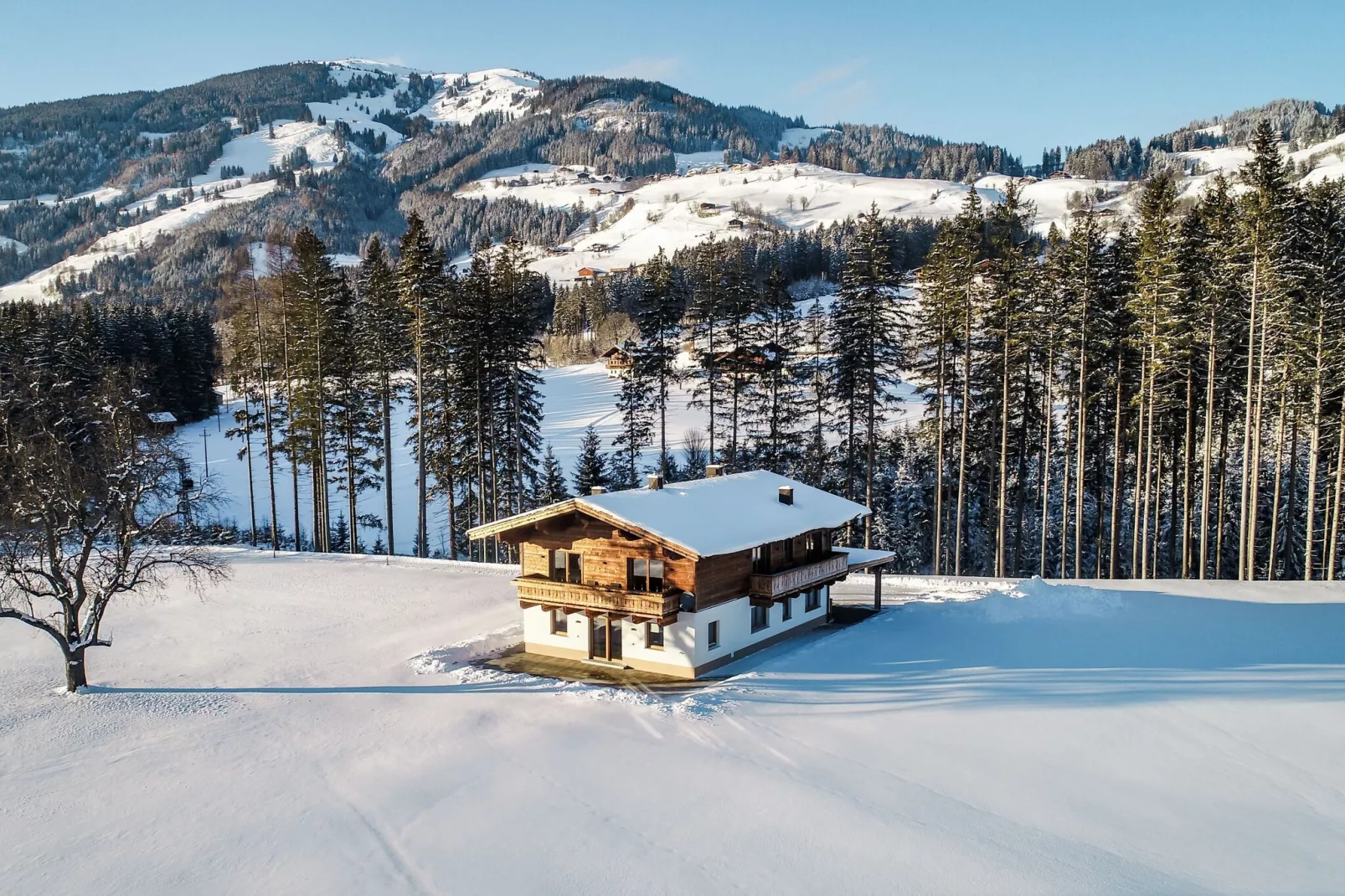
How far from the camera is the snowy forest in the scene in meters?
28.5

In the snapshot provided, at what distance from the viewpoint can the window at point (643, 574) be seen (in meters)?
21.8

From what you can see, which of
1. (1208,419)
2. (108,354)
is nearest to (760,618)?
(1208,419)

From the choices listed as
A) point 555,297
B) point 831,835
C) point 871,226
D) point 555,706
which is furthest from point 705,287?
point 555,297

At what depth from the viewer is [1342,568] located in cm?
3747

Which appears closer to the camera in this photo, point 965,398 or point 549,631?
point 549,631

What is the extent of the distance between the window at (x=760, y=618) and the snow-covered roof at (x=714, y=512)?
8.41ft

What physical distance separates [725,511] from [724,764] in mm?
8706

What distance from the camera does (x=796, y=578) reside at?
24.2 m

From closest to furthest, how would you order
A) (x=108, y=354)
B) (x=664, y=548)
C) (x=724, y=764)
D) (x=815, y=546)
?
(x=724, y=764) → (x=664, y=548) → (x=815, y=546) → (x=108, y=354)

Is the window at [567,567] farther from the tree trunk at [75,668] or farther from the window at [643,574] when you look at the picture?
the tree trunk at [75,668]

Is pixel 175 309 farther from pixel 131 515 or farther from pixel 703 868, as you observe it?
pixel 703 868

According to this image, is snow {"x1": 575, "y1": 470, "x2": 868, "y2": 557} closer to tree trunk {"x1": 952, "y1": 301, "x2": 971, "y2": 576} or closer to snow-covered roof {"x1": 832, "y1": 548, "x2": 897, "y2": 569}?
snow-covered roof {"x1": 832, "y1": 548, "x2": 897, "y2": 569}

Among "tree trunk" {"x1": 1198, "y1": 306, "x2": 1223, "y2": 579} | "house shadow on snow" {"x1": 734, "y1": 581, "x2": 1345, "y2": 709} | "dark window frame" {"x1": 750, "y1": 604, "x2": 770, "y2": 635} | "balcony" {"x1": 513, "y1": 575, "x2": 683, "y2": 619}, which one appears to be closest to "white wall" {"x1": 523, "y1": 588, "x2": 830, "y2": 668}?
"dark window frame" {"x1": 750, "y1": 604, "x2": 770, "y2": 635}

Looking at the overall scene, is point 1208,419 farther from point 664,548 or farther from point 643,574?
point 643,574
